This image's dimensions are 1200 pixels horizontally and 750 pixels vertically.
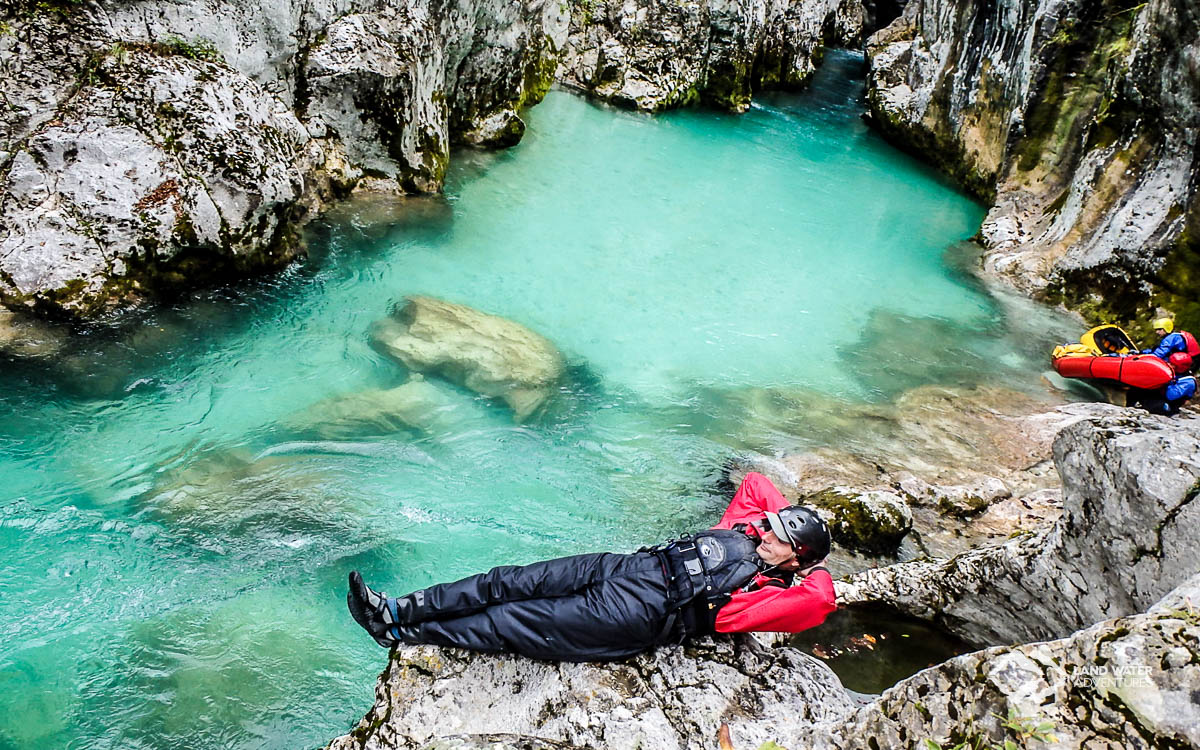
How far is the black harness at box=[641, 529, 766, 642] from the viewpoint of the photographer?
4.43 metres

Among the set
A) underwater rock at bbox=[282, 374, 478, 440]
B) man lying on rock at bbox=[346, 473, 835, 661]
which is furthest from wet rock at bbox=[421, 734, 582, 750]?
underwater rock at bbox=[282, 374, 478, 440]

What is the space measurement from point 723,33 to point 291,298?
17720 millimetres

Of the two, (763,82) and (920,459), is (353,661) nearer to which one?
(920,459)

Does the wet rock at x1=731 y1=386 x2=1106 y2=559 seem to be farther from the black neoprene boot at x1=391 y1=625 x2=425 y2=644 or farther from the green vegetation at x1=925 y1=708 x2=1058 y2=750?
the black neoprene boot at x1=391 y1=625 x2=425 y2=644

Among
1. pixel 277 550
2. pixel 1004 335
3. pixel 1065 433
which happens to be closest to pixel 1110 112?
pixel 1004 335

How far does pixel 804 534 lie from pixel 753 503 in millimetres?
888

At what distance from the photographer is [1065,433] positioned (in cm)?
514

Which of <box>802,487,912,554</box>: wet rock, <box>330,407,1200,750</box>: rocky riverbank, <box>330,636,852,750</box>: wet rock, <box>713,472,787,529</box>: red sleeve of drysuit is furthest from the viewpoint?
<box>802,487,912,554</box>: wet rock

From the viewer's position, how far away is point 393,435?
25.4 ft

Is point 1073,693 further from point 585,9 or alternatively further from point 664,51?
point 585,9

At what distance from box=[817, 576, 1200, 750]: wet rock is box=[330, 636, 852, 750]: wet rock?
35.0 inches

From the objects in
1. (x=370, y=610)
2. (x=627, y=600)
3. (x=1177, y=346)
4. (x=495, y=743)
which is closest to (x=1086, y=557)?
(x=627, y=600)

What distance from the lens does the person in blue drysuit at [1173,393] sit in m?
9.31

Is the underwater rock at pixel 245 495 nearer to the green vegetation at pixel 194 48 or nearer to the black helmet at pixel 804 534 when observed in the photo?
the black helmet at pixel 804 534
